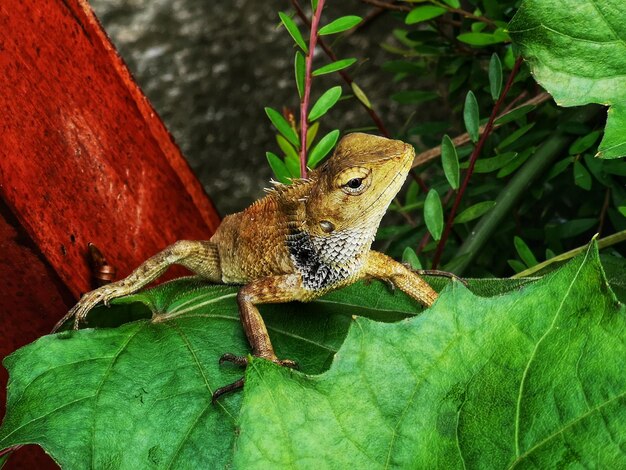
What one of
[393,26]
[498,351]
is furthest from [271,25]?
[498,351]

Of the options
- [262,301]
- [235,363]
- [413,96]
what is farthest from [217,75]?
[235,363]

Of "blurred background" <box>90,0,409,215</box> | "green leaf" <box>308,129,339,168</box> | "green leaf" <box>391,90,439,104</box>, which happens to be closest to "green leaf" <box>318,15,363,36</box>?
"green leaf" <box>308,129,339,168</box>

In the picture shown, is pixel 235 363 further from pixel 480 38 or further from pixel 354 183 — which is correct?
pixel 480 38

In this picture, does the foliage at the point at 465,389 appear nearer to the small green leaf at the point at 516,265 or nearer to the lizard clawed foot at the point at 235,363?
the lizard clawed foot at the point at 235,363

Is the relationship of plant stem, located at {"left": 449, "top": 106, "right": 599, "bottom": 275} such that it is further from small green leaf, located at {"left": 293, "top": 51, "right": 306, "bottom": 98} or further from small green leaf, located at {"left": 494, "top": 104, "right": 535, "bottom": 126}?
small green leaf, located at {"left": 293, "top": 51, "right": 306, "bottom": 98}

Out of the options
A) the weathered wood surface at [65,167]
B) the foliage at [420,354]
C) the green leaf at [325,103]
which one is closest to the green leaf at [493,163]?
the foliage at [420,354]
